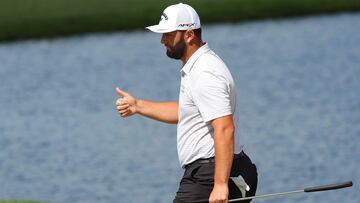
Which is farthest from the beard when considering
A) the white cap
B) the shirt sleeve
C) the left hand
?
the left hand

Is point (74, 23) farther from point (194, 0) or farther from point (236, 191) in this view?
point (236, 191)

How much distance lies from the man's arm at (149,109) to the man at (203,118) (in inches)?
28.0

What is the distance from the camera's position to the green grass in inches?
1537

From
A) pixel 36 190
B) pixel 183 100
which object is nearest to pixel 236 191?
pixel 183 100

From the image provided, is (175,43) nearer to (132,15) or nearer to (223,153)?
(223,153)

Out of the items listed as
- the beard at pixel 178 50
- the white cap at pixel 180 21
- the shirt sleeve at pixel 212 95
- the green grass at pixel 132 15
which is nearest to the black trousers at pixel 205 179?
the shirt sleeve at pixel 212 95

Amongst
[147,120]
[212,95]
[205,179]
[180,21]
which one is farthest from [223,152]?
[147,120]

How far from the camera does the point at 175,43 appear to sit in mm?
8219

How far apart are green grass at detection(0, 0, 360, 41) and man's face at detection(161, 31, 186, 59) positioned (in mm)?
29915

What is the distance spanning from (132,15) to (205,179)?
105 ft

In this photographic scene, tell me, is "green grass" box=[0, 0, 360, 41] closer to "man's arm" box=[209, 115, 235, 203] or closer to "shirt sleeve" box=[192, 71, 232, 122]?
"shirt sleeve" box=[192, 71, 232, 122]

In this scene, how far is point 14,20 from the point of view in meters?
40.6

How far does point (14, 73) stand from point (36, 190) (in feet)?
44.3

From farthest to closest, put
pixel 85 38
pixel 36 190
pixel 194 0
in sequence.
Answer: pixel 194 0, pixel 85 38, pixel 36 190
